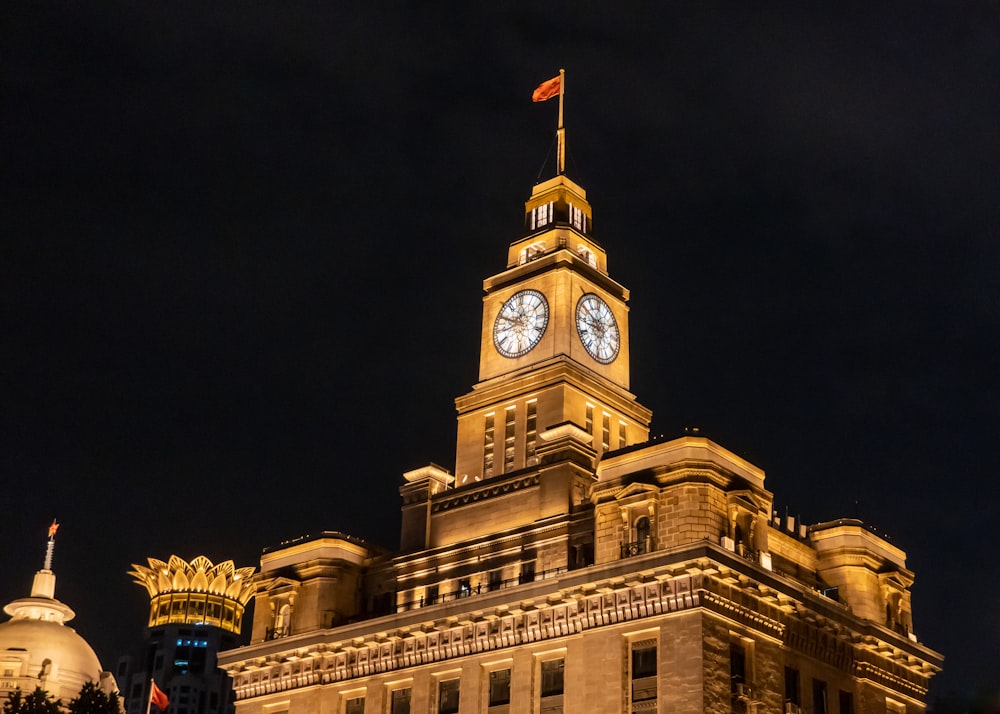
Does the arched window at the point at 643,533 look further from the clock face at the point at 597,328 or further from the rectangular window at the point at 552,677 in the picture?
the clock face at the point at 597,328

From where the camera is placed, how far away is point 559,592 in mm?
75062

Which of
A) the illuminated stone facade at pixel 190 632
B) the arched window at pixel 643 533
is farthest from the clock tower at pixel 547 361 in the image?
the illuminated stone facade at pixel 190 632

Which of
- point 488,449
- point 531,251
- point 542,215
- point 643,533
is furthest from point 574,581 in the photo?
point 542,215

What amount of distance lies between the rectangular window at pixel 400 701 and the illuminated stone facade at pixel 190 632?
87.8 metres

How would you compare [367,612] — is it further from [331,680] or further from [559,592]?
[559,592]

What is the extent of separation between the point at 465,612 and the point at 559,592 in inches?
269

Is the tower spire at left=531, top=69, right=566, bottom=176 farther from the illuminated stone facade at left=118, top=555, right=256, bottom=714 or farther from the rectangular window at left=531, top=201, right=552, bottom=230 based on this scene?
the illuminated stone facade at left=118, top=555, right=256, bottom=714

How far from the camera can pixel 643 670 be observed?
71250 mm

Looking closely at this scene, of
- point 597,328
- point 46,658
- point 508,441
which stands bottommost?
point 46,658

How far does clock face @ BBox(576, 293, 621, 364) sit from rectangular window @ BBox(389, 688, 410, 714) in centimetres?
2690

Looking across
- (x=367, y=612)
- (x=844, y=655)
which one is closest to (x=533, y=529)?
(x=367, y=612)

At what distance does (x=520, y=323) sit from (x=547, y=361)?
5626mm

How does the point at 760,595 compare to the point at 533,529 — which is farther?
the point at 533,529

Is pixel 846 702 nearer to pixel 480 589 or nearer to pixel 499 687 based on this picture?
pixel 499 687
